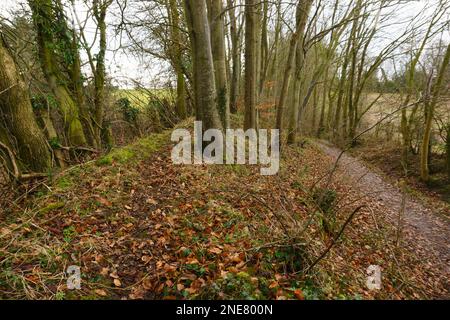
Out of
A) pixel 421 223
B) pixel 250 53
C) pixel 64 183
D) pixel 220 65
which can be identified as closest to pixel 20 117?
pixel 64 183

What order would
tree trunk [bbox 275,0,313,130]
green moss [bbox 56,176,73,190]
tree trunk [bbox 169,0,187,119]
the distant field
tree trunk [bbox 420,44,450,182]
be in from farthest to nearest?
the distant field < tree trunk [bbox 169,0,187,119] < tree trunk [bbox 275,0,313,130] < tree trunk [bbox 420,44,450,182] < green moss [bbox 56,176,73,190]

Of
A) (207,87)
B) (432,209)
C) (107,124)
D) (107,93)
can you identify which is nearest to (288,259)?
(207,87)

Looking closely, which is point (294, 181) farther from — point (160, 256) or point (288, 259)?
point (160, 256)

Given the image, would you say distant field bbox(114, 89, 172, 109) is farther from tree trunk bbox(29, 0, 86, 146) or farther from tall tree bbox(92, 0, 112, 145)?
tree trunk bbox(29, 0, 86, 146)

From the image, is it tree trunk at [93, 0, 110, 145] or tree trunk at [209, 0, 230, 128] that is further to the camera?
tree trunk at [93, 0, 110, 145]

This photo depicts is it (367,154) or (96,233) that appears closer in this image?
(96,233)

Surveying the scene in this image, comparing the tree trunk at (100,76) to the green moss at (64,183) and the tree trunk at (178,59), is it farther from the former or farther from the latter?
the green moss at (64,183)

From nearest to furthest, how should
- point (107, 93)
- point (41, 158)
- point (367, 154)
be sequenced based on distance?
point (41, 158) < point (107, 93) < point (367, 154)

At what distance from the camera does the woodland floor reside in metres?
2.57

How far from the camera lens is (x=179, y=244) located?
10.5 ft

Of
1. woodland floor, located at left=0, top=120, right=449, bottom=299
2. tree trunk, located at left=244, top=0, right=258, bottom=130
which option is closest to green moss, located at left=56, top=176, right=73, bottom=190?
woodland floor, located at left=0, top=120, right=449, bottom=299

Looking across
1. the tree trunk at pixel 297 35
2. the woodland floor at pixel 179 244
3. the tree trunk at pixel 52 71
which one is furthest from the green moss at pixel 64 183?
the tree trunk at pixel 297 35

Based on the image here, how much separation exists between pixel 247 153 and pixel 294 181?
157 centimetres
